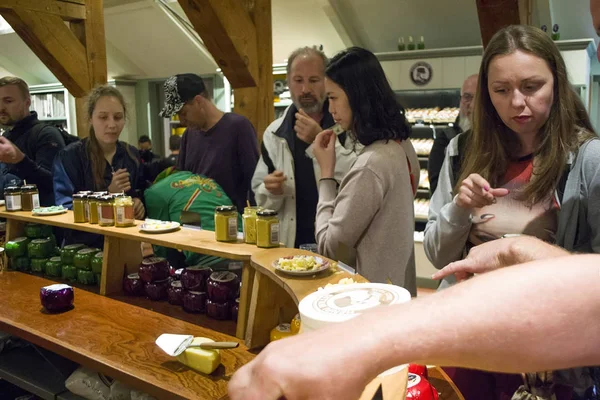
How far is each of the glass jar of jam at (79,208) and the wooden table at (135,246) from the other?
31mm

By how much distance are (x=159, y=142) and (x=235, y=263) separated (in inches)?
270

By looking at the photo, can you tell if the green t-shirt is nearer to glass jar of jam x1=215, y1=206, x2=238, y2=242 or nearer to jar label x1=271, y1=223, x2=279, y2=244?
glass jar of jam x1=215, y1=206, x2=238, y2=242

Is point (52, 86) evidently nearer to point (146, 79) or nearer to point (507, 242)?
point (146, 79)

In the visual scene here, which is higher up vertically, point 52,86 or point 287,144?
point 52,86

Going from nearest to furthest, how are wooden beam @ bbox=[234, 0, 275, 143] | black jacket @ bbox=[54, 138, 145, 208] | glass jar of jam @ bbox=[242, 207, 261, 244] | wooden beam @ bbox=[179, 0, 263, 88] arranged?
glass jar of jam @ bbox=[242, 207, 261, 244]
black jacket @ bbox=[54, 138, 145, 208]
wooden beam @ bbox=[179, 0, 263, 88]
wooden beam @ bbox=[234, 0, 275, 143]

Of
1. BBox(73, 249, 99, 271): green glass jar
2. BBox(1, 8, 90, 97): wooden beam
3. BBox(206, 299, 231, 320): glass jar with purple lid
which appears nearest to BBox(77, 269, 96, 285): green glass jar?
BBox(73, 249, 99, 271): green glass jar

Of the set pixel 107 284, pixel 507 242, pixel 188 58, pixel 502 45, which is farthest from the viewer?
pixel 188 58

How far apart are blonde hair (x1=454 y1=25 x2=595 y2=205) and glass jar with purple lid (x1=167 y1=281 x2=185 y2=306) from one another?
3.62 feet

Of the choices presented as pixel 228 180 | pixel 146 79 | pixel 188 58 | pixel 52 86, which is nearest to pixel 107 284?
pixel 228 180

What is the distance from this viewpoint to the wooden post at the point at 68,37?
4035mm

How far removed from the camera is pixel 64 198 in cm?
269

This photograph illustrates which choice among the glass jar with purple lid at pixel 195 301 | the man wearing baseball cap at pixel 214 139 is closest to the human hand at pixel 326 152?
the glass jar with purple lid at pixel 195 301

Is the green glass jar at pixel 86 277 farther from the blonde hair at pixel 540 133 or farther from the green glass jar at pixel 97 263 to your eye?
the blonde hair at pixel 540 133

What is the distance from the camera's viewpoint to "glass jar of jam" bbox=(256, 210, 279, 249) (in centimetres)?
175
